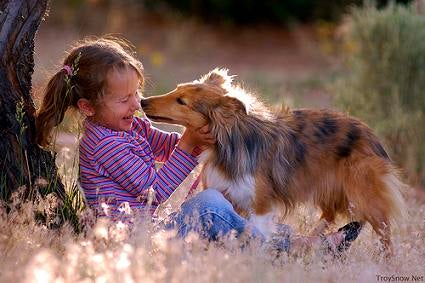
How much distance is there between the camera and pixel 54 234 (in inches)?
189

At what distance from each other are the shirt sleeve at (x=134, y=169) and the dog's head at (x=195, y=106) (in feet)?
1.00

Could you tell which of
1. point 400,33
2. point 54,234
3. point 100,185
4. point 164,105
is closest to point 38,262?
point 54,234

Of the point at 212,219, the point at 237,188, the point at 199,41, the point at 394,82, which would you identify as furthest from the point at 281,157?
the point at 199,41

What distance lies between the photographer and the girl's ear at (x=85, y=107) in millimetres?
5207

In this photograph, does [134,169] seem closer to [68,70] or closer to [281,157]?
[68,70]

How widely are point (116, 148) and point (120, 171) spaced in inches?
5.6

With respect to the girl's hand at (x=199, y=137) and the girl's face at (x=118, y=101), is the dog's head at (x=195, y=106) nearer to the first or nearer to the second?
the girl's hand at (x=199, y=137)

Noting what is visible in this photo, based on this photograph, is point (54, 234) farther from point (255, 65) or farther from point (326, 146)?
point (255, 65)

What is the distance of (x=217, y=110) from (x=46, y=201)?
4.11ft

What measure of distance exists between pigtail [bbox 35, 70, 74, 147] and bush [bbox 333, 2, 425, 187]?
529 cm

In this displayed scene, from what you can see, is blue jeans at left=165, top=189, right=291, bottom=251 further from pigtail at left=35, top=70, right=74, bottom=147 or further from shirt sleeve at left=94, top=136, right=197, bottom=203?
pigtail at left=35, top=70, right=74, bottom=147

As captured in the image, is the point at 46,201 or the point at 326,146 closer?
the point at 46,201

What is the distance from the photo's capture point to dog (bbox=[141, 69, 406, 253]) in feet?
17.8

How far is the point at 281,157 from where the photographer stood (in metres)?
5.62
